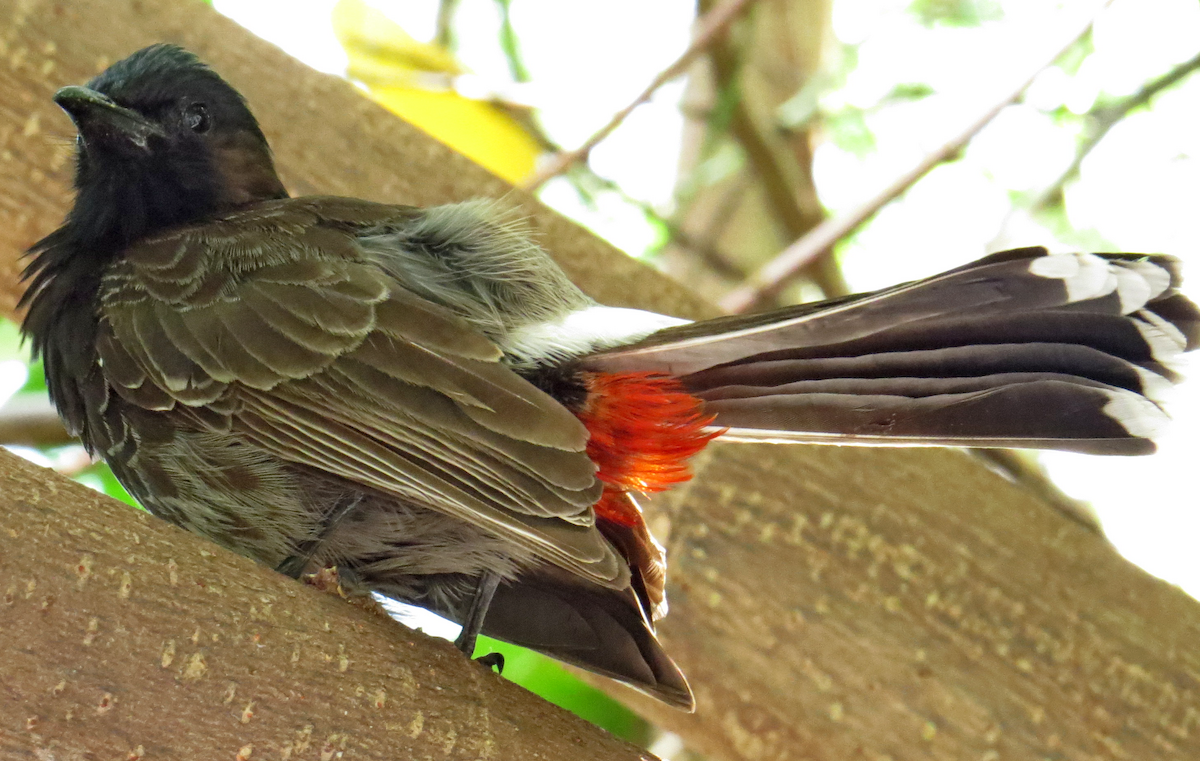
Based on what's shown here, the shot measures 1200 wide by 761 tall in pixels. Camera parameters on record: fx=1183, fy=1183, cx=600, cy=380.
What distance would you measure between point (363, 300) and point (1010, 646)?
152 cm

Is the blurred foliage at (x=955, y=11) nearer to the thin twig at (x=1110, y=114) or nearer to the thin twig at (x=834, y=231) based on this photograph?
the thin twig at (x=1110, y=114)

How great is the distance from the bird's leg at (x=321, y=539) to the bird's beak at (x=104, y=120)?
2.92ft

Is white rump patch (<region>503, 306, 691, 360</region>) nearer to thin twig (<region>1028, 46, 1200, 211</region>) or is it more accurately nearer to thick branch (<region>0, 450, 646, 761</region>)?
thick branch (<region>0, 450, 646, 761</region>)

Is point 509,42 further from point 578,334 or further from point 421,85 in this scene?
point 578,334

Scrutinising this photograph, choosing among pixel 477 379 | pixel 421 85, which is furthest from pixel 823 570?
pixel 421 85

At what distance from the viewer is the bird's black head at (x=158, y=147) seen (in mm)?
2283

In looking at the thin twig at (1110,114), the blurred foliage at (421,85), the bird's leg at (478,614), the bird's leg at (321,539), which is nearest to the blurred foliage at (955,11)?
the thin twig at (1110,114)

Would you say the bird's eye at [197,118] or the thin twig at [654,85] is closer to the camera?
the bird's eye at [197,118]

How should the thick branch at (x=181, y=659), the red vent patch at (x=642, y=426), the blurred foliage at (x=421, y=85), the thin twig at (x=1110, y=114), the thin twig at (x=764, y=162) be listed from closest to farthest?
the thick branch at (x=181, y=659), the red vent patch at (x=642, y=426), the blurred foliage at (x=421, y=85), the thin twig at (x=1110, y=114), the thin twig at (x=764, y=162)

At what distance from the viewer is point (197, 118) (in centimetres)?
242

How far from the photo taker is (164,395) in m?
1.96

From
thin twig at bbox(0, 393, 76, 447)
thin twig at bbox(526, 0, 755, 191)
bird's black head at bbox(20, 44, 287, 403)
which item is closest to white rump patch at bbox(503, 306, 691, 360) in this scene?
bird's black head at bbox(20, 44, 287, 403)

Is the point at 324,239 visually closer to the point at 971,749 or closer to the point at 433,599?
the point at 433,599

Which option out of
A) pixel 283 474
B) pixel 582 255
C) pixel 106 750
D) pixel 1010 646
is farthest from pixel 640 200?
pixel 106 750
